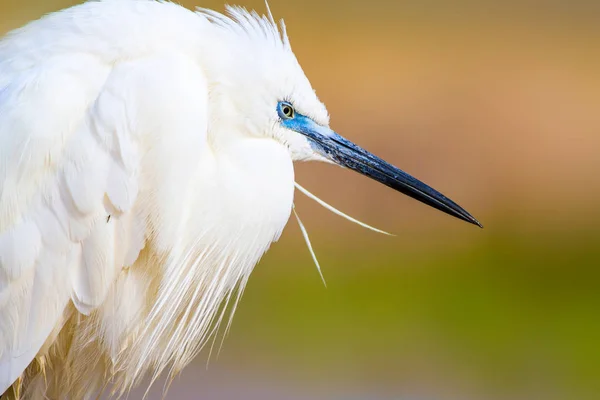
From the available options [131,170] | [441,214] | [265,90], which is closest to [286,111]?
[265,90]

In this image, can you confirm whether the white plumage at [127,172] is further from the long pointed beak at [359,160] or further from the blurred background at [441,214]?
the blurred background at [441,214]

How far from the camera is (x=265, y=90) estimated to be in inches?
65.2

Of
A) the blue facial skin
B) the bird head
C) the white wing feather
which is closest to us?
the white wing feather

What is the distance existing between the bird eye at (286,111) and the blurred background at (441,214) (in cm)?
209

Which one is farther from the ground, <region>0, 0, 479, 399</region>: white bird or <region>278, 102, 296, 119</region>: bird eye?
<region>278, 102, 296, 119</region>: bird eye

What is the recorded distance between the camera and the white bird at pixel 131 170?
1.54m

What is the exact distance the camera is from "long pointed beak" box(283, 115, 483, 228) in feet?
5.80

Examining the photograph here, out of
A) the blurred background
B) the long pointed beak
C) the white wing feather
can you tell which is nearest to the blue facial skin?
the long pointed beak

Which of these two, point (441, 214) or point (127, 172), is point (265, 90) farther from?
point (441, 214)

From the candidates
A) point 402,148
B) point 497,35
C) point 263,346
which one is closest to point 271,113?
point 263,346

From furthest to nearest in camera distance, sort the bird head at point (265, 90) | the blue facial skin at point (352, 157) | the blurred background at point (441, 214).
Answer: the blurred background at point (441, 214) → the blue facial skin at point (352, 157) → the bird head at point (265, 90)

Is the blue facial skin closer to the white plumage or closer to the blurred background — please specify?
the white plumage

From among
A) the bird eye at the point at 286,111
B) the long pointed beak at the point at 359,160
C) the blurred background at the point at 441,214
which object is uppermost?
the bird eye at the point at 286,111

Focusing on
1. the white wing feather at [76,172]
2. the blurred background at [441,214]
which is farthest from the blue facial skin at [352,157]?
the blurred background at [441,214]
